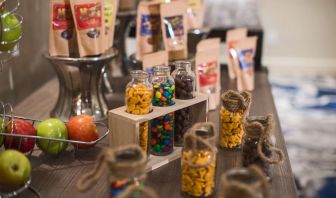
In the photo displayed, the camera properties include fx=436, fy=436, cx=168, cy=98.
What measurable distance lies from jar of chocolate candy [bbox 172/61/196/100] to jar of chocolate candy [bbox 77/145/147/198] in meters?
0.42

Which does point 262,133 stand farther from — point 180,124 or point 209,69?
point 209,69

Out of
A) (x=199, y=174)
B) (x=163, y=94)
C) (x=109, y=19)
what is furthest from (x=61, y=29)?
(x=199, y=174)

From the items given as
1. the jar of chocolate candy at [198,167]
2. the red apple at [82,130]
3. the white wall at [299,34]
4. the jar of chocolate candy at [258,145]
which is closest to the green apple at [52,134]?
the red apple at [82,130]

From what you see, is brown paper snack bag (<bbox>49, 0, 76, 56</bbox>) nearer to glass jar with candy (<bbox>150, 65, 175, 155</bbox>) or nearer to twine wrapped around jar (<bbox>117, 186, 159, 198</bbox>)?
glass jar with candy (<bbox>150, 65, 175, 155</bbox>)

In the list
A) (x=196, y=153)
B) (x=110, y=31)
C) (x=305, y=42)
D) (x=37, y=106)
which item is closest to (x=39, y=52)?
(x=37, y=106)

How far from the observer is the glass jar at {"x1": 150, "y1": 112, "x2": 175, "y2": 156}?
1.14 metres

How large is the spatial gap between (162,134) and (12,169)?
39cm

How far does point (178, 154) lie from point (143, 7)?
603mm

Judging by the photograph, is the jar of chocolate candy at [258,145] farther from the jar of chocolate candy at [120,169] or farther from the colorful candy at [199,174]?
the jar of chocolate candy at [120,169]

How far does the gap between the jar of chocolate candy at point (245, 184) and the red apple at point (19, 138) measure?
0.58m

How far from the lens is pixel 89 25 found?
132 cm

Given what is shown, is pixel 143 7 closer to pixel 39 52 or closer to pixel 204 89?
pixel 204 89

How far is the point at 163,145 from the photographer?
116cm

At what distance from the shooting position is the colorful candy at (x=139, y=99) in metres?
1.05
